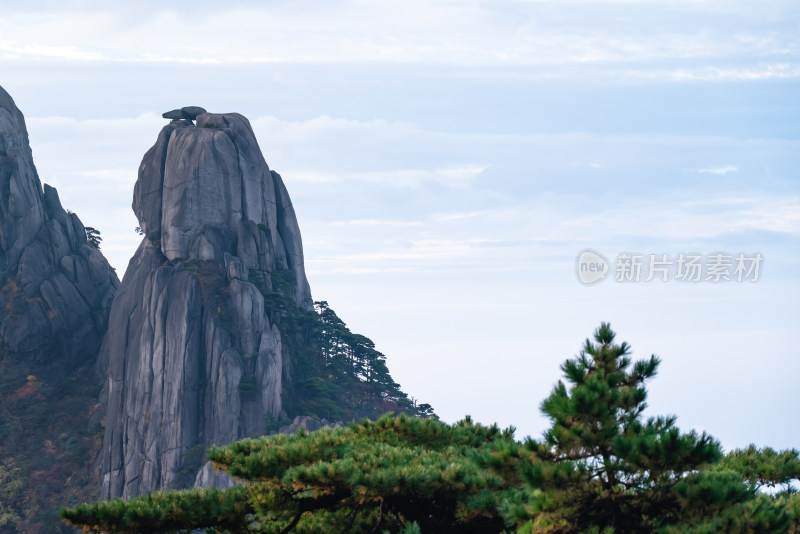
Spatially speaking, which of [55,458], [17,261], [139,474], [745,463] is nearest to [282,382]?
[139,474]

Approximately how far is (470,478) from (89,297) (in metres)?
44.0

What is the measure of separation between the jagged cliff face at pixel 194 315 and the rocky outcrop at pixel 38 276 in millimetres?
2682

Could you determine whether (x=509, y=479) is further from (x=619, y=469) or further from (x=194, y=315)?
(x=194, y=315)

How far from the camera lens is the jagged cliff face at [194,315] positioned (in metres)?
40.5

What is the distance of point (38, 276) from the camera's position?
157 ft

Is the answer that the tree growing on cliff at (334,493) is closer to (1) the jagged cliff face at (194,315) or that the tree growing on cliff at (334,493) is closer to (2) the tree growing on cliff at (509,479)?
(2) the tree growing on cliff at (509,479)

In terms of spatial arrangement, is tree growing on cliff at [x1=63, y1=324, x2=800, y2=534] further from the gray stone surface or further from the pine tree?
the gray stone surface

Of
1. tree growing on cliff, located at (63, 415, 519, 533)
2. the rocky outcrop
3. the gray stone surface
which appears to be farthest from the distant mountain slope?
tree growing on cliff, located at (63, 415, 519, 533)

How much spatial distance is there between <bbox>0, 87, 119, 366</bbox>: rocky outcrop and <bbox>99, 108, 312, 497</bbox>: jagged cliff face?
2.68 m

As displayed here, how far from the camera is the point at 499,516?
9344mm

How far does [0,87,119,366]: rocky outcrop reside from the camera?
154 ft

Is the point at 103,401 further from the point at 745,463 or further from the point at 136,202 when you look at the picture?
the point at 745,463

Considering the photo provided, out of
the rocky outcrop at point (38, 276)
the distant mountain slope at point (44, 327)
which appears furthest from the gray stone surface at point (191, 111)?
the rocky outcrop at point (38, 276)

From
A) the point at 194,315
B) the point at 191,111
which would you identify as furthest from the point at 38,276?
the point at 191,111
